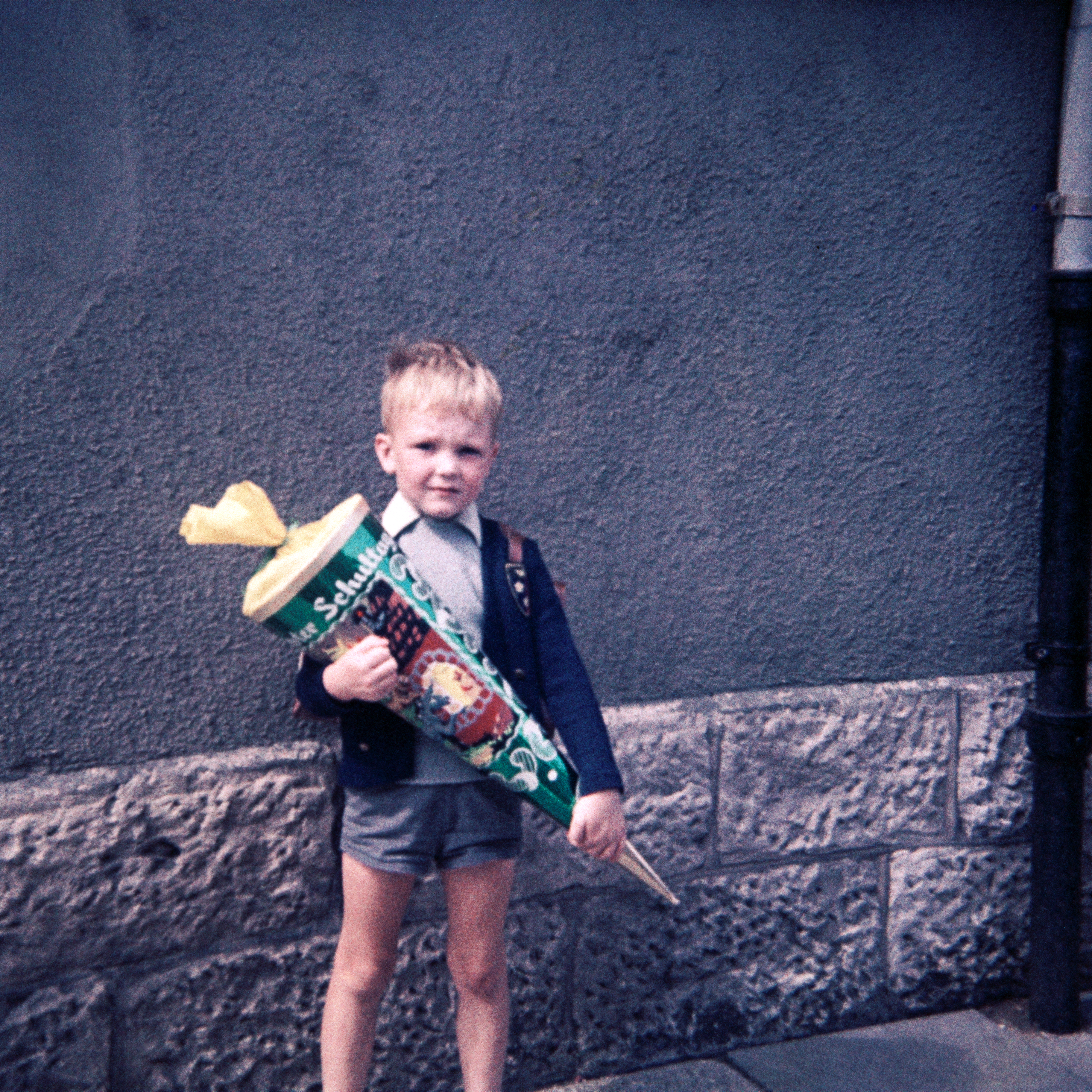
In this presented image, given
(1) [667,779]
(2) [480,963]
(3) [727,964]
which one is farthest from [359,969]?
(3) [727,964]

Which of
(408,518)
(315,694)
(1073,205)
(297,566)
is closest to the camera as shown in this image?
(297,566)

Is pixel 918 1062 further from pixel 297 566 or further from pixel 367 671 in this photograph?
pixel 297 566

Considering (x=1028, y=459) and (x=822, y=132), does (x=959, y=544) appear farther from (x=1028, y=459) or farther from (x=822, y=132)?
(x=822, y=132)

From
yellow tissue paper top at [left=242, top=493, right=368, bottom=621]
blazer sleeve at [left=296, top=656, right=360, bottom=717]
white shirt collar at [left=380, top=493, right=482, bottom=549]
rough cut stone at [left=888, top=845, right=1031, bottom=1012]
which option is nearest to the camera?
yellow tissue paper top at [left=242, top=493, right=368, bottom=621]

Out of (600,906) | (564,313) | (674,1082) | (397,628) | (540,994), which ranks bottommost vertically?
(674,1082)

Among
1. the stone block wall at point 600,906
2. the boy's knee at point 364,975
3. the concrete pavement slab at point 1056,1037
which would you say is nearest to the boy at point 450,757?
the boy's knee at point 364,975

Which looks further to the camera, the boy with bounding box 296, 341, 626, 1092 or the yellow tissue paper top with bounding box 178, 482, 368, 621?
the boy with bounding box 296, 341, 626, 1092

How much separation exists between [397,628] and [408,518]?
0.29 metres

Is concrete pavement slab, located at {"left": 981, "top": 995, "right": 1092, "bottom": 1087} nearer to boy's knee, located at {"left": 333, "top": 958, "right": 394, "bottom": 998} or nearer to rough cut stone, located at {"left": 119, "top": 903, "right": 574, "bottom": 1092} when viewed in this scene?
rough cut stone, located at {"left": 119, "top": 903, "right": 574, "bottom": 1092}

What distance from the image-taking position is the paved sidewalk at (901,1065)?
106 inches

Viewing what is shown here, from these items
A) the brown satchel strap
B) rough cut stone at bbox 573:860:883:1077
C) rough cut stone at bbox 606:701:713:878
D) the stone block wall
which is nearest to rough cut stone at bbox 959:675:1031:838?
the stone block wall

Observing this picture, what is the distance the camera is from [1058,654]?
9.73 feet

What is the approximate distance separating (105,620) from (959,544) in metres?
2.22

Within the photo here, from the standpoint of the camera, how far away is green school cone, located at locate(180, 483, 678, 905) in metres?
1.81
